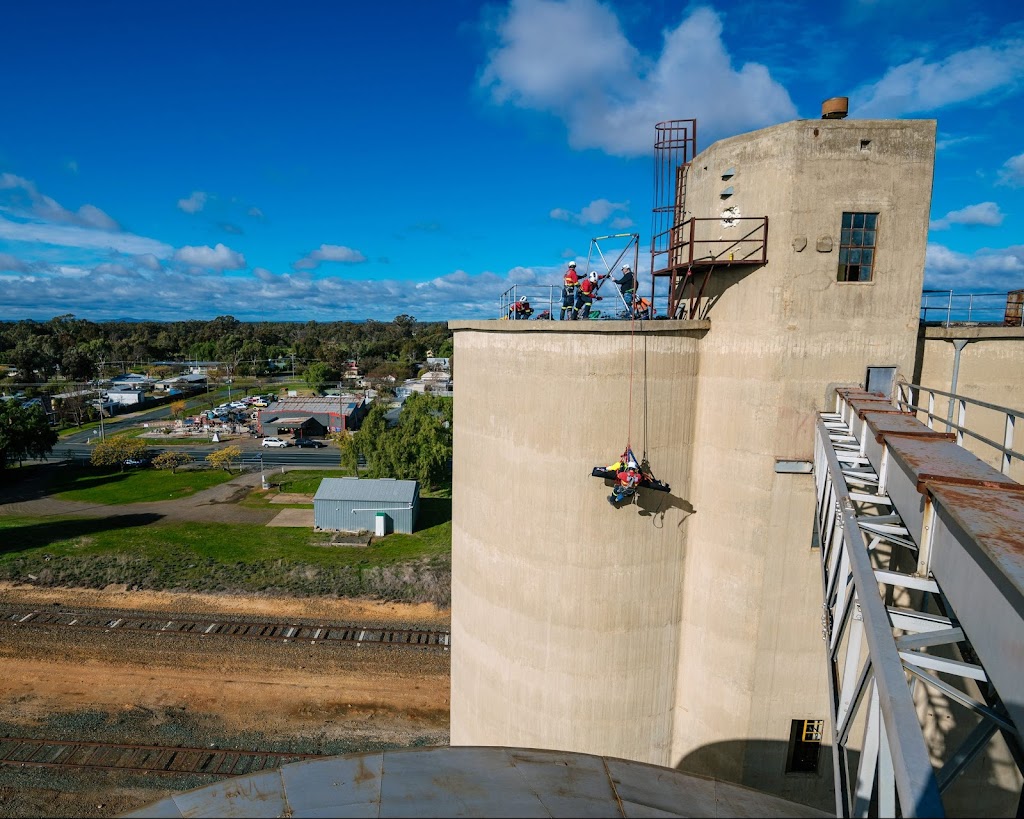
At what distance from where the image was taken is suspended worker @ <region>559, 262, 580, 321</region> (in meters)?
12.3

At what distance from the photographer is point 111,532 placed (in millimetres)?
37219

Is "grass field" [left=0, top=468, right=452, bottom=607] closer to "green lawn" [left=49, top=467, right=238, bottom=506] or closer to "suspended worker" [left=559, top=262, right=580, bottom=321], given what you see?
"green lawn" [left=49, top=467, right=238, bottom=506]

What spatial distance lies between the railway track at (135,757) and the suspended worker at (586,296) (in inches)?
635

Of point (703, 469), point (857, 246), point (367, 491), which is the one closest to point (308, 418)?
point (367, 491)

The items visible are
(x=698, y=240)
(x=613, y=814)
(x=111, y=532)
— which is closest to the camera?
(x=613, y=814)

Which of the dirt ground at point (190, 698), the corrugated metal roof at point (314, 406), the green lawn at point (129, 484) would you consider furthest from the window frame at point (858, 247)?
the corrugated metal roof at point (314, 406)

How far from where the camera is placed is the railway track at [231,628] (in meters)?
24.6

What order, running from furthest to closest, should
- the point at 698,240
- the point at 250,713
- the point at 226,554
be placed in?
the point at 226,554 < the point at 250,713 < the point at 698,240

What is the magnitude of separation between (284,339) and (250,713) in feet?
608

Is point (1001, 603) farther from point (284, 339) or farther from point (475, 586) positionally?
point (284, 339)

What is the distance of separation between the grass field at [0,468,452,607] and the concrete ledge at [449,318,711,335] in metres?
20.3

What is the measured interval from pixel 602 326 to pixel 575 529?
397cm

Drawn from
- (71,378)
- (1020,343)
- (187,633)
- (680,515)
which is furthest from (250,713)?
(71,378)

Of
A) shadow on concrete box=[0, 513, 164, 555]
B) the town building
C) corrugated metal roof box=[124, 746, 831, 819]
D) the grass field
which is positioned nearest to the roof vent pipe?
corrugated metal roof box=[124, 746, 831, 819]
